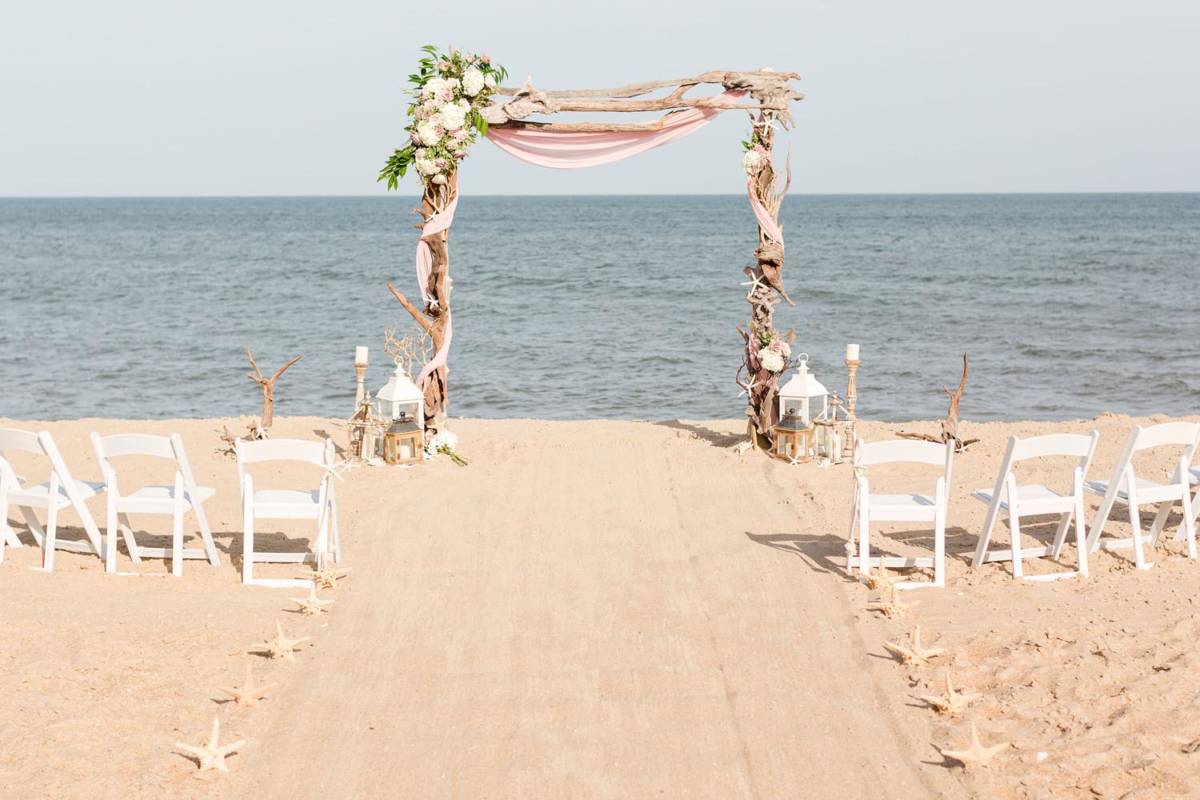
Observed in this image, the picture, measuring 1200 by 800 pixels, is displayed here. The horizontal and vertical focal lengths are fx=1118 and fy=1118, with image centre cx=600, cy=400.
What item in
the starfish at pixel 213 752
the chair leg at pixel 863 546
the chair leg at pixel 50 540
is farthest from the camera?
the chair leg at pixel 50 540

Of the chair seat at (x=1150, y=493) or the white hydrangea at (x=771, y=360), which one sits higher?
the white hydrangea at (x=771, y=360)

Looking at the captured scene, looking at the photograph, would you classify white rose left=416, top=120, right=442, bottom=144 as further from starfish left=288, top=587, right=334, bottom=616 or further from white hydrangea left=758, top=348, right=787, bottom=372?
starfish left=288, top=587, right=334, bottom=616

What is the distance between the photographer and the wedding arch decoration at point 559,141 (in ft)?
34.8

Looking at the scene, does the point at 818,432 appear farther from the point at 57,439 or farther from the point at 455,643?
the point at 57,439

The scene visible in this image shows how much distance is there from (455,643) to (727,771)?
2046mm

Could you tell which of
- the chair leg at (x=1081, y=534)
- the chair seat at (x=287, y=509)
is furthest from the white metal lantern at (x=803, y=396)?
the chair seat at (x=287, y=509)

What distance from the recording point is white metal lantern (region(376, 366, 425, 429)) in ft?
35.1

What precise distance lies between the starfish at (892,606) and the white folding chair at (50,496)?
17.4 feet

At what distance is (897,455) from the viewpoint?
734 cm

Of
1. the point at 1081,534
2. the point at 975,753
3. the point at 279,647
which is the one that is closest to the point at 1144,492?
the point at 1081,534

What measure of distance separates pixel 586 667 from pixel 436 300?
18.6ft

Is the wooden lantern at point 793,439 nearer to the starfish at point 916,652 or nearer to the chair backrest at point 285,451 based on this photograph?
the starfish at point 916,652

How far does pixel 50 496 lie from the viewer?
7609 millimetres

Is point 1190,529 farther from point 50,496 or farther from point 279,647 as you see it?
point 50,496
